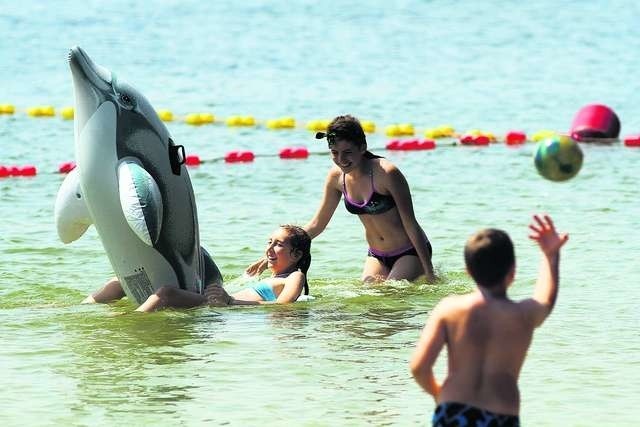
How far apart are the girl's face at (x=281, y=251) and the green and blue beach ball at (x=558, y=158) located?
2823 millimetres

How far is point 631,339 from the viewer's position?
9.24 metres

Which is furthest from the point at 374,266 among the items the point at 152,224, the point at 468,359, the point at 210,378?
the point at 468,359

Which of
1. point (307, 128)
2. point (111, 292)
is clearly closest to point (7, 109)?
point (307, 128)

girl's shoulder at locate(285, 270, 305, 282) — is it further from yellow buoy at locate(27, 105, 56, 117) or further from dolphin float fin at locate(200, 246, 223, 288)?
yellow buoy at locate(27, 105, 56, 117)

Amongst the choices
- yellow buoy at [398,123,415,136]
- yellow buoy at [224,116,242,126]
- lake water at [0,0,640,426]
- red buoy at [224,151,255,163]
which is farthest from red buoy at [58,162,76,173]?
yellow buoy at [398,123,415,136]

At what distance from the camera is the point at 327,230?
551 inches

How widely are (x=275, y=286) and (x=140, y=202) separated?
129cm

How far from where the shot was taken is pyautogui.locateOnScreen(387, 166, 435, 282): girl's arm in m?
10.4

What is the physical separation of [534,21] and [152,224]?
28995mm

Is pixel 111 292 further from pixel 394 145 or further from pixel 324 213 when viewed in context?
pixel 394 145

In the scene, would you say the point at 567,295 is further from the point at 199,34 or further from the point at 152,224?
the point at 199,34

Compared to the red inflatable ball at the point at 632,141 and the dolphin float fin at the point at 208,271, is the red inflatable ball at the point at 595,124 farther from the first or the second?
the dolphin float fin at the point at 208,271

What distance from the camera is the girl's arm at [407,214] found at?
1035 centimetres

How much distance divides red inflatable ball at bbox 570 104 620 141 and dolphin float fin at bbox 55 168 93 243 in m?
10.2
